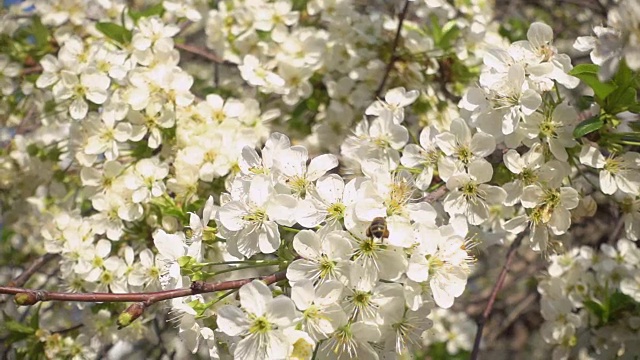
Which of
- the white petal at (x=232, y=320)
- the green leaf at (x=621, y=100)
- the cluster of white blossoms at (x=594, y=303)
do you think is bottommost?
the cluster of white blossoms at (x=594, y=303)

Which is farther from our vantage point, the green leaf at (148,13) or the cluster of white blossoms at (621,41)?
the green leaf at (148,13)

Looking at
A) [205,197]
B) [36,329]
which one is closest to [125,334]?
[36,329]

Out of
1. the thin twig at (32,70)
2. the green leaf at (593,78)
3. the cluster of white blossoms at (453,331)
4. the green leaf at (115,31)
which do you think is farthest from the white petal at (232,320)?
the cluster of white blossoms at (453,331)

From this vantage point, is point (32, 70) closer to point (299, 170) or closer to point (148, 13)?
point (148, 13)

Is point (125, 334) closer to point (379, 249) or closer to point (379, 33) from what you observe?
point (379, 249)

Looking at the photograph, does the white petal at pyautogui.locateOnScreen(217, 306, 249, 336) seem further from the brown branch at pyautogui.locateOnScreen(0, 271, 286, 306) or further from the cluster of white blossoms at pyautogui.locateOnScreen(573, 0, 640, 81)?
the cluster of white blossoms at pyautogui.locateOnScreen(573, 0, 640, 81)

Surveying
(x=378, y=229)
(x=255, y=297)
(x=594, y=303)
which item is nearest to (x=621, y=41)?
(x=378, y=229)

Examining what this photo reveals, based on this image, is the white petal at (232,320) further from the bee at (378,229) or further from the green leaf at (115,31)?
the green leaf at (115,31)
